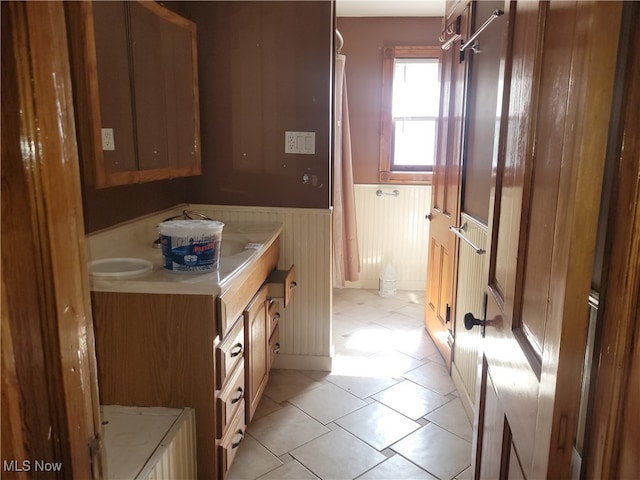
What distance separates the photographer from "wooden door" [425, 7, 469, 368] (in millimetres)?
2688

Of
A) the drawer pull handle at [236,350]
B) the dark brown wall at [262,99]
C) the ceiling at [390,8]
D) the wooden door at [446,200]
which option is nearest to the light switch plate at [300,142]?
the dark brown wall at [262,99]

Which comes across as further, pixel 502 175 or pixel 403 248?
pixel 403 248

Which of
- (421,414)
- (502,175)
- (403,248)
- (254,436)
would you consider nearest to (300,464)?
(254,436)

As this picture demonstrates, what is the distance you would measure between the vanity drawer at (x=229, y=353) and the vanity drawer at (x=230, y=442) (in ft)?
0.72

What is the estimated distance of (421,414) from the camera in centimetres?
242

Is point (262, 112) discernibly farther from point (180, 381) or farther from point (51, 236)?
point (51, 236)

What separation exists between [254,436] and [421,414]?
32.4 inches

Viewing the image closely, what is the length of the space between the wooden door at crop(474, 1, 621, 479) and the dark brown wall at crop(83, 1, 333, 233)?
5.11 ft

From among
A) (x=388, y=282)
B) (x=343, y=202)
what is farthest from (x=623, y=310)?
(x=388, y=282)

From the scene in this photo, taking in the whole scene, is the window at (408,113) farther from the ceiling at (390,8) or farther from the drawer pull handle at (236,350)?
the drawer pull handle at (236,350)

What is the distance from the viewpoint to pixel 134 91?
1.95 m

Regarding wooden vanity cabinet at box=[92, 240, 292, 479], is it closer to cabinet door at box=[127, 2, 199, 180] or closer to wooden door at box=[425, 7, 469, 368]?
cabinet door at box=[127, 2, 199, 180]

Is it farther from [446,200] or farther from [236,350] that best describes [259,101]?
[236,350]

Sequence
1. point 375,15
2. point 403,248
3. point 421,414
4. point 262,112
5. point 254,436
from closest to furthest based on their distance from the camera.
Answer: point 254,436 → point 421,414 → point 262,112 → point 375,15 → point 403,248
